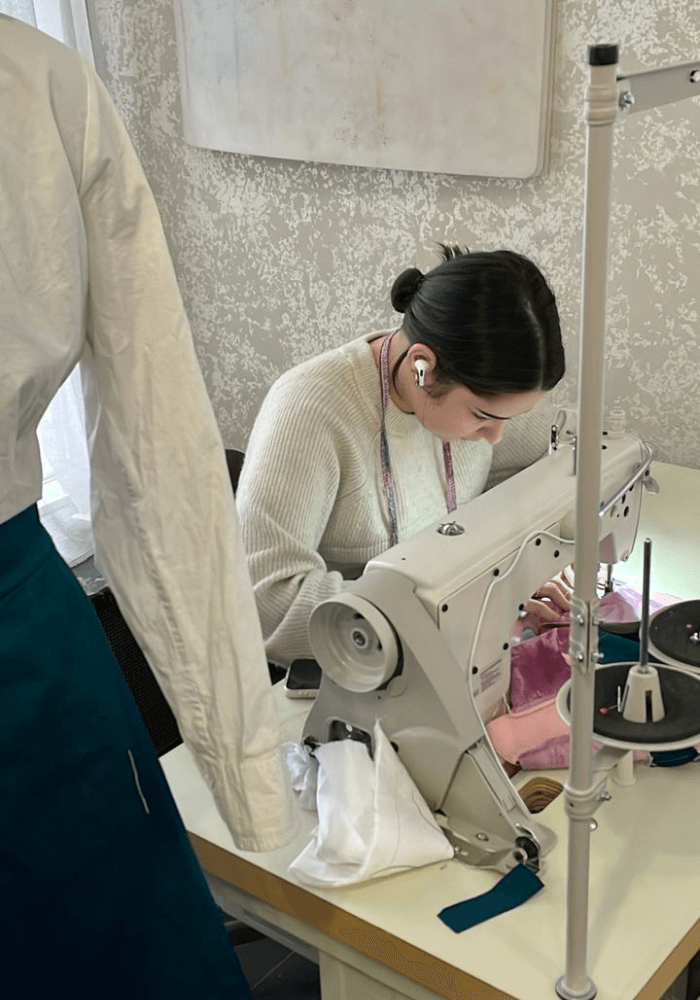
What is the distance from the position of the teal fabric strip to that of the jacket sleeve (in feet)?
0.67

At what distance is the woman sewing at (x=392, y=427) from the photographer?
162 cm

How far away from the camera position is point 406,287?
178 cm

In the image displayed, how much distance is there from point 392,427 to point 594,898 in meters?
0.90

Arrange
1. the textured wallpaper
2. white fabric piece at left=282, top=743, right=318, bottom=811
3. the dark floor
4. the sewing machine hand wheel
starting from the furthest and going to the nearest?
the textured wallpaper < the dark floor < white fabric piece at left=282, top=743, right=318, bottom=811 < the sewing machine hand wheel

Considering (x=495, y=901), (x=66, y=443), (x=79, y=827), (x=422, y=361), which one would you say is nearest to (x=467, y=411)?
(x=422, y=361)

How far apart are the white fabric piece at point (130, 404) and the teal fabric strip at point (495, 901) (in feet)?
0.66

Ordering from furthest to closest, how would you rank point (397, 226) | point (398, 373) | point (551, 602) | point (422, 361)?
1. point (397, 226)
2. point (398, 373)
3. point (422, 361)
4. point (551, 602)

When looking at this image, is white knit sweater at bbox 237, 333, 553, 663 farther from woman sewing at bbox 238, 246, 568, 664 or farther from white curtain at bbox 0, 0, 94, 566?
white curtain at bbox 0, 0, 94, 566

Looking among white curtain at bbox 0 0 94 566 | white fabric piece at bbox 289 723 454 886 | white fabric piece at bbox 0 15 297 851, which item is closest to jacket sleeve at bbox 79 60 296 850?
white fabric piece at bbox 0 15 297 851

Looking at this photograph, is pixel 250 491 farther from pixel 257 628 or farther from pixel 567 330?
pixel 567 330

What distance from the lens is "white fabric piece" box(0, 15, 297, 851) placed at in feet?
2.87

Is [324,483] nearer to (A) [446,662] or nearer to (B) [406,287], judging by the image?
(B) [406,287]

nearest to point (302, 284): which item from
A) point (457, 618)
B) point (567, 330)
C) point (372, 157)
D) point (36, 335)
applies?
point (372, 157)

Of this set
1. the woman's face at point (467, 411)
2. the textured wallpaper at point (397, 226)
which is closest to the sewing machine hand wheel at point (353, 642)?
the woman's face at point (467, 411)
